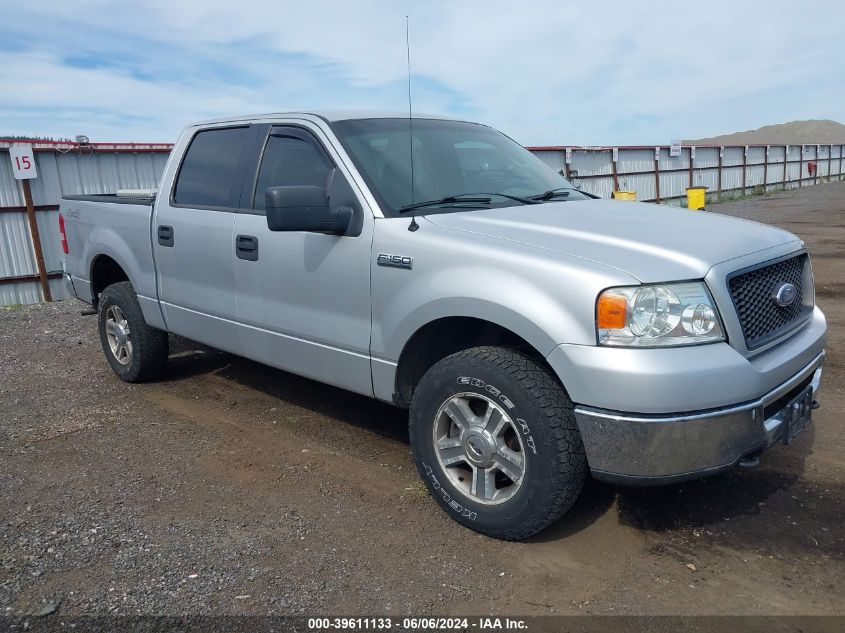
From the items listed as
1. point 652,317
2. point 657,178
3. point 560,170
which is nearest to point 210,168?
point 652,317

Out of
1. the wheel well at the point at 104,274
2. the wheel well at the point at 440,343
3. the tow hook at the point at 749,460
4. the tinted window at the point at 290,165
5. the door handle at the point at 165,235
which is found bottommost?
the tow hook at the point at 749,460

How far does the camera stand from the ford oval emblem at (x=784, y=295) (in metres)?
3.22

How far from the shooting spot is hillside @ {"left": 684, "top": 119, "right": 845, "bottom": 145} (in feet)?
358

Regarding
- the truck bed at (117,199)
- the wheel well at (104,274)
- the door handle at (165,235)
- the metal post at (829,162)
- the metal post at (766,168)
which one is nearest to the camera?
the door handle at (165,235)

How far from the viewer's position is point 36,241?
36.4 ft

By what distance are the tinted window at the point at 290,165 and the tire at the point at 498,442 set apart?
141 centimetres

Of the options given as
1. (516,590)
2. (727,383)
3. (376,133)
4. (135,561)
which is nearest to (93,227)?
(376,133)

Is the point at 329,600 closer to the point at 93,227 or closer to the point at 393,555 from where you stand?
the point at 393,555

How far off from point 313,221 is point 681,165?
25.7 m

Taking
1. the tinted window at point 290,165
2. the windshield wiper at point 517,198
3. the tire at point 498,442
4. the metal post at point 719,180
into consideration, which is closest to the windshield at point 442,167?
the windshield wiper at point 517,198

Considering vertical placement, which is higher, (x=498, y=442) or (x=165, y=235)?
(x=165, y=235)

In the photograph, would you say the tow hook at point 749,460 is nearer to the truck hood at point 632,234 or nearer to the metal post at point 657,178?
the truck hood at point 632,234

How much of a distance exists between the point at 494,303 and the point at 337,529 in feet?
4.46

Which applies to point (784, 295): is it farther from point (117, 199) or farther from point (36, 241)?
point (36, 241)
